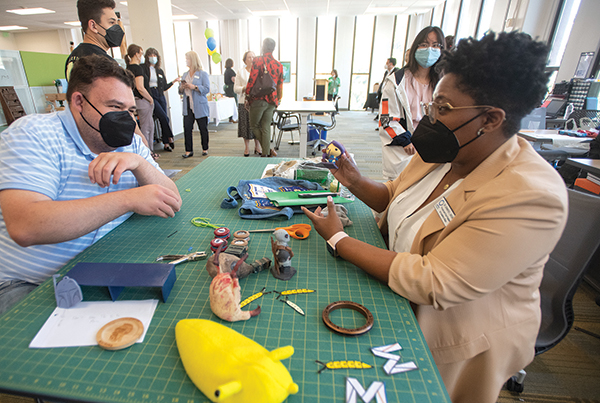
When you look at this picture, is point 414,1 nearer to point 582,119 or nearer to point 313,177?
point 582,119

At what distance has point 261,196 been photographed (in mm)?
1580

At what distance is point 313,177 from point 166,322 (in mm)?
1194

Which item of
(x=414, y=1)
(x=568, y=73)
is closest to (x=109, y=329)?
(x=568, y=73)

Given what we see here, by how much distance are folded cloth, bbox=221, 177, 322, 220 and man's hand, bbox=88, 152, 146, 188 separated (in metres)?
0.50

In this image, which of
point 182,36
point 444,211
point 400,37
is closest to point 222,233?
point 444,211

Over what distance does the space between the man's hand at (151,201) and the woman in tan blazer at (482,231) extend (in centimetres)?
62

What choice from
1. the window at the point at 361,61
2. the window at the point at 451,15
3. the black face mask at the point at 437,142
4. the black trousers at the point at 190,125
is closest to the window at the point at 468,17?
the window at the point at 451,15

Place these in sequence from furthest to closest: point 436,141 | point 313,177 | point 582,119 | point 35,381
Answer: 1. point 582,119
2. point 313,177
3. point 436,141
4. point 35,381

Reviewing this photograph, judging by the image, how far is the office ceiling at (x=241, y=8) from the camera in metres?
10.1

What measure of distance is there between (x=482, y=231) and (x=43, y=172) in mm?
1417

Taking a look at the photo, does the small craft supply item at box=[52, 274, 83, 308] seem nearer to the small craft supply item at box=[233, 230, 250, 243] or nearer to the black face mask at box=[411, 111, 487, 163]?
the small craft supply item at box=[233, 230, 250, 243]

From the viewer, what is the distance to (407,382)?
652mm

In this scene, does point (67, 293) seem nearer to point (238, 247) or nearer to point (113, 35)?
point (238, 247)

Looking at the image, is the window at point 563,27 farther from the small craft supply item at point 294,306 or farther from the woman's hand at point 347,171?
the small craft supply item at point 294,306
